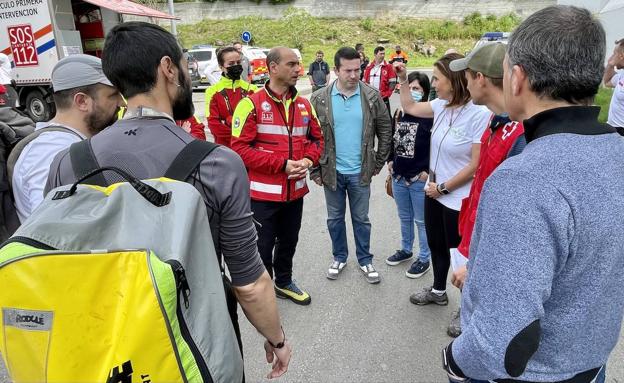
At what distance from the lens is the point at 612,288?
3.80 feet

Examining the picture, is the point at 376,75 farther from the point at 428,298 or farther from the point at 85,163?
the point at 85,163

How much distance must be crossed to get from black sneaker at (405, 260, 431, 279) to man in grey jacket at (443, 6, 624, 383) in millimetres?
2451

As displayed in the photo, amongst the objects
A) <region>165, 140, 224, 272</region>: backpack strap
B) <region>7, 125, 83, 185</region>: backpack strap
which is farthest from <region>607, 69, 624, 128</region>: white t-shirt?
<region>7, 125, 83, 185</region>: backpack strap

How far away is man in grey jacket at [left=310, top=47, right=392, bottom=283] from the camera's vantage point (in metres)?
3.52

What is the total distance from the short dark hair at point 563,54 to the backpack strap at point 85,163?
121 cm

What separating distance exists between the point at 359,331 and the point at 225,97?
9.74ft

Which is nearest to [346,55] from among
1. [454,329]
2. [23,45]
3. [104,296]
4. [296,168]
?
[296,168]

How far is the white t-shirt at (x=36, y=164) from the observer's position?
6.02 feet

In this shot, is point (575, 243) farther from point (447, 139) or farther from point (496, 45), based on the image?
point (447, 139)

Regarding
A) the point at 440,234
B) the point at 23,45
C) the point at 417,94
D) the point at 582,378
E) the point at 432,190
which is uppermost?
the point at 23,45

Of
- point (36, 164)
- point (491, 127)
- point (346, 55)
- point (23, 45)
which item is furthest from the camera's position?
point (23, 45)

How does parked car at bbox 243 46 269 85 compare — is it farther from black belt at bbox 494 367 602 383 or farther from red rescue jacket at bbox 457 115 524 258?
black belt at bbox 494 367 602 383

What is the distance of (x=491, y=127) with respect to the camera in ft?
6.79

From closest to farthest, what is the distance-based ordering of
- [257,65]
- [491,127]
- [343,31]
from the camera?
1. [491,127]
2. [257,65]
3. [343,31]
